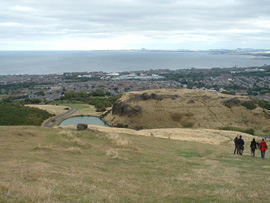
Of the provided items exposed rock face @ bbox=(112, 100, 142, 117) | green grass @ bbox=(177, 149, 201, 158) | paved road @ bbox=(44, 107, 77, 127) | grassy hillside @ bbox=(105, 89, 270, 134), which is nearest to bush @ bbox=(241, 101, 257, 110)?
grassy hillside @ bbox=(105, 89, 270, 134)

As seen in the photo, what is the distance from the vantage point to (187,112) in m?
56.3

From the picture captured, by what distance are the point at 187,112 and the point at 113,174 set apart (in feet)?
153

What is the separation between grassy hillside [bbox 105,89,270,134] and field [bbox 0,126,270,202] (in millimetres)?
34909

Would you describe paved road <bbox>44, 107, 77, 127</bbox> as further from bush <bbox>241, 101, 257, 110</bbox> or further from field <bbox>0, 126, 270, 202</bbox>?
bush <bbox>241, 101, 257, 110</bbox>

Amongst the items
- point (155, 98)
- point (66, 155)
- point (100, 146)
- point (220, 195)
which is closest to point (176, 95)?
point (155, 98)

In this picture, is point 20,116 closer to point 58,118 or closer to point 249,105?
point 58,118

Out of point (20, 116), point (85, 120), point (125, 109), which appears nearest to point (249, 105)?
point (125, 109)

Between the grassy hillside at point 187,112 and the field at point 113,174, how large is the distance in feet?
115

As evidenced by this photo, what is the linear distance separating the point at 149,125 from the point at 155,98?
9331mm

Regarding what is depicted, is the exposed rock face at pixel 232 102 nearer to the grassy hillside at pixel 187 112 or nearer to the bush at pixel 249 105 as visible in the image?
the grassy hillside at pixel 187 112

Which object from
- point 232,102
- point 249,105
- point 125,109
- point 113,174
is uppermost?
point 113,174

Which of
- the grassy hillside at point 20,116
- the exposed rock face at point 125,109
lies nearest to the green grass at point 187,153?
the grassy hillside at point 20,116

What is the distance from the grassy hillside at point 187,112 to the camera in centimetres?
5331

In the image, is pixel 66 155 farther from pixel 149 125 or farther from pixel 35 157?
pixel 149 125
